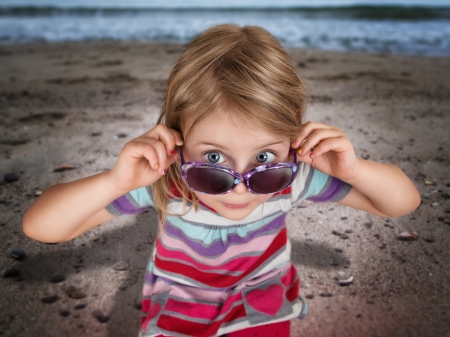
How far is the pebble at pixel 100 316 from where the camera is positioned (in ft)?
6.89

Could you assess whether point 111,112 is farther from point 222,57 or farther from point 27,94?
point 222,57

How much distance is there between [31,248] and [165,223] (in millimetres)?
1168

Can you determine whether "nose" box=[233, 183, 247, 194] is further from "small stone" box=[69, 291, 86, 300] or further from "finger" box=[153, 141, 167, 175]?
"small stone" box=[69, 291, 86, 300]

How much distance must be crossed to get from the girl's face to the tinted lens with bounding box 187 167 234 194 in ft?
0.19

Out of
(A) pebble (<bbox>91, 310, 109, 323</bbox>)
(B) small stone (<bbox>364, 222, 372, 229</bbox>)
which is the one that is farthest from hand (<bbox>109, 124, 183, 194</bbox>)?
(B) small stone (<bbox>364, 222, 372, 229</bbox>)

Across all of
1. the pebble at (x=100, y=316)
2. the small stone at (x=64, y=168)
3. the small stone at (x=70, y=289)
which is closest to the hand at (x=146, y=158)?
the pebble at (x=100, y=316)

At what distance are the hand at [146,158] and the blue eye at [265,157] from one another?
1.10ft

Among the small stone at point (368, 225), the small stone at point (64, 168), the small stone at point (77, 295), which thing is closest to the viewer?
the small stone at point (77, 295)

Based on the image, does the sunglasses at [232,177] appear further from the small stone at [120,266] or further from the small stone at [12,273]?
the small stone at [12,273]

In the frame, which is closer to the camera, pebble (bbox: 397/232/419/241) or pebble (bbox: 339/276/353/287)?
pebble (bbox: 339/276/353/287)

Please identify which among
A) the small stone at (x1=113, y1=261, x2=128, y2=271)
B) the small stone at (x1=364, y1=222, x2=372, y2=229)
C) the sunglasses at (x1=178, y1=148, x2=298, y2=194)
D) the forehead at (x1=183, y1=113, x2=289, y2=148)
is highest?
the forehead at (x1=183, y1=113, x2=289, y2=148)

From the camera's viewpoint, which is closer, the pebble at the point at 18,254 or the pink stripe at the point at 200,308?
the pink stripe at the point at 200,308

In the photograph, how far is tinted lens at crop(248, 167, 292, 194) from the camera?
155cm

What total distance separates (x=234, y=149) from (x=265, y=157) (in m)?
0.16
